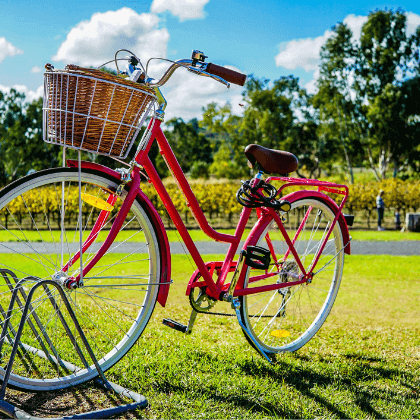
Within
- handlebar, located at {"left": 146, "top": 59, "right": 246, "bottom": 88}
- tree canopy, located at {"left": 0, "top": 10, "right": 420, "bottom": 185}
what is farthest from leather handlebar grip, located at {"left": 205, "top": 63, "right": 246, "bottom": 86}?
tree canopy, located at {"left": 0, "top": 10, "right": 420, "bottom": 185}

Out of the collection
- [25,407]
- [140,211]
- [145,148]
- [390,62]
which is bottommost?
[25,407]

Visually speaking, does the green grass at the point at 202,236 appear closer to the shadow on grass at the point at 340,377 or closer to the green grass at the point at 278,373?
the green grass at the point at 278,373

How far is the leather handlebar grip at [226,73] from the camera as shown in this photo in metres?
2.74

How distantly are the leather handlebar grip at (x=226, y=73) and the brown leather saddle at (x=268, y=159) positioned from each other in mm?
516

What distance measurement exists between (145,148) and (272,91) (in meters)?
32.6

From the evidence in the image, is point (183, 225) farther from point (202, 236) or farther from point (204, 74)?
point (202, 236)

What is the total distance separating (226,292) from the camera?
3.19 meters

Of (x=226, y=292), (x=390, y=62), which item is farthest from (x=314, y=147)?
(x=226, y=292)

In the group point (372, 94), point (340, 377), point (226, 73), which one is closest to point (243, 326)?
point (340, 377)

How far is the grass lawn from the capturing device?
2689 mm

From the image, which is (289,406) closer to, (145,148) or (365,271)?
(145,148)

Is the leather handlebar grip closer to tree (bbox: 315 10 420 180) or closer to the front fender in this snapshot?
the front fender

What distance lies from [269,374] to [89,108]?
80.1 inches

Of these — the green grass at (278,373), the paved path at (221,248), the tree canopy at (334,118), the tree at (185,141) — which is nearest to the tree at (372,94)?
the tree canopy at (334,118)
